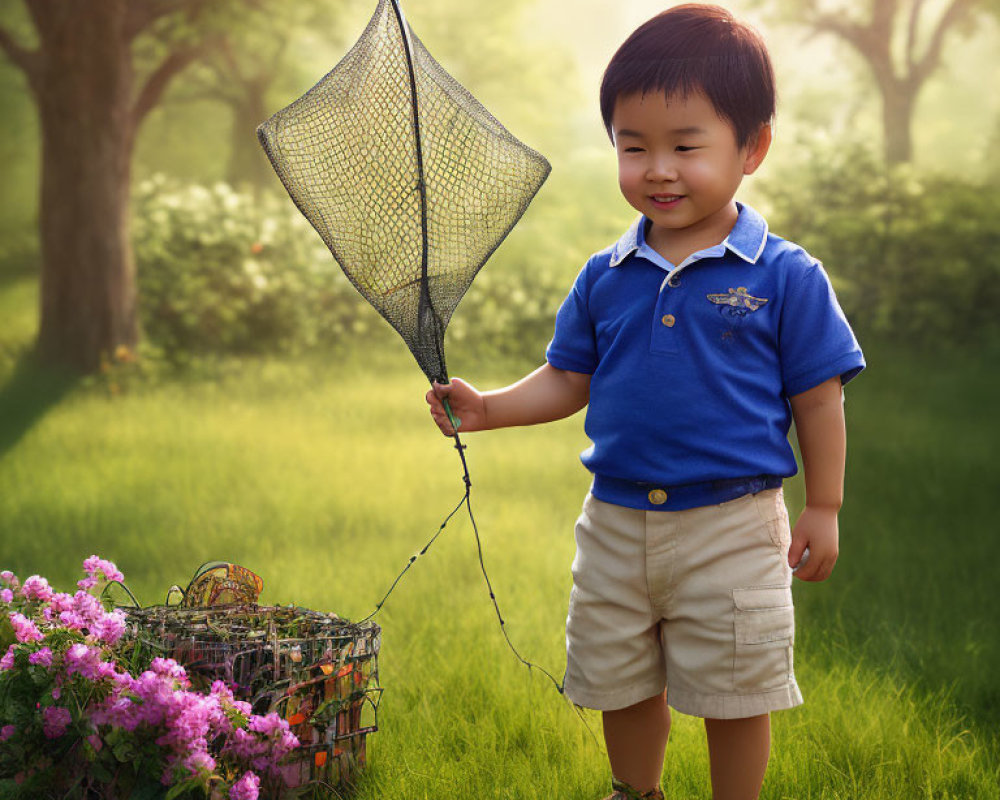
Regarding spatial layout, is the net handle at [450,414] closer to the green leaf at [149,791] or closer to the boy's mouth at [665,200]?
the boy's mouth at [665,200]

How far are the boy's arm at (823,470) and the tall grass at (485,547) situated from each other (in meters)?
0.73

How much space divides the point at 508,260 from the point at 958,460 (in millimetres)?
Result: 5599

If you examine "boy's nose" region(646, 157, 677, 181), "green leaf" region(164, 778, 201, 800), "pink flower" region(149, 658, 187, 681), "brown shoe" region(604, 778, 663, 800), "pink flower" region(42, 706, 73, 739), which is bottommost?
"brown shoe" region(604, 778, 663, 800)

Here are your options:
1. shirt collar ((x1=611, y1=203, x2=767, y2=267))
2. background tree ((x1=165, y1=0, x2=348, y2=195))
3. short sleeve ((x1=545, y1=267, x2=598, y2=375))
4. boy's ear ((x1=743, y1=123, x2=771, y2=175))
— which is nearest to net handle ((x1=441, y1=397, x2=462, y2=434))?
short sleeve ((x1=545, y1=267, x2=598, y2=375))

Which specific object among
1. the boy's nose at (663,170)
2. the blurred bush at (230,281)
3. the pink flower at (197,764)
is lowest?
the pink flower at (197,764)

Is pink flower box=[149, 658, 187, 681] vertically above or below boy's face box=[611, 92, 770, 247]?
below

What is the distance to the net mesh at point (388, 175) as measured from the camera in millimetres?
2420

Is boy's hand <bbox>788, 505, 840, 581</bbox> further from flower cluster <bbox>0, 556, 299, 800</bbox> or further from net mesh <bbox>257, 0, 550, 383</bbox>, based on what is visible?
flower cluster <bbox>0, 556, 299, 800</bbox>

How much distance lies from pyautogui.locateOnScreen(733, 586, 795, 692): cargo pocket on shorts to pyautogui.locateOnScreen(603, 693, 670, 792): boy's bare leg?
297 mm

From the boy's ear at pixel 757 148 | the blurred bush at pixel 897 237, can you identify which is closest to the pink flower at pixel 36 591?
the boy's ear at pixel 757 148

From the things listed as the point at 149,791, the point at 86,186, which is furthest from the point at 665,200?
the point at 86,186

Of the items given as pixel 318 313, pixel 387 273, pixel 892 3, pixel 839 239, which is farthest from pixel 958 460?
pixel 892 3

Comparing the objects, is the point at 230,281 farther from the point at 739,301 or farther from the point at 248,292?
the point at 739,301

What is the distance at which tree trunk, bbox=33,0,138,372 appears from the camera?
8.17m
